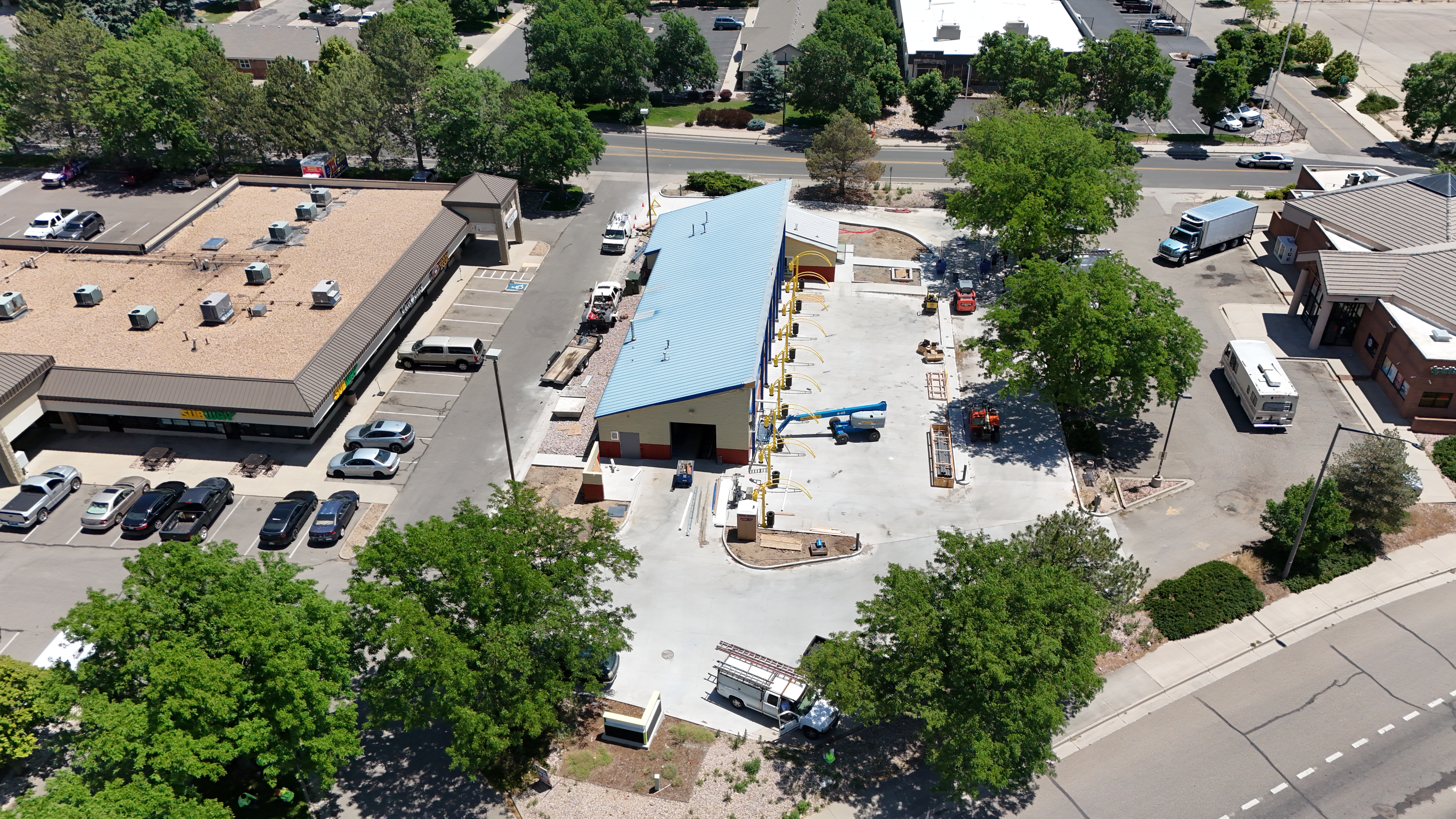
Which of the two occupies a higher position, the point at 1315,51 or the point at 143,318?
the point at 1315,51

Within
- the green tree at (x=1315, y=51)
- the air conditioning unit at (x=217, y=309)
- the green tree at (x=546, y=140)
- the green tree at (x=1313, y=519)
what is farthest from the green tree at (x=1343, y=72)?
the air conditioning unit at (x=217, y=309)

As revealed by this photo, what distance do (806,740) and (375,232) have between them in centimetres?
4651

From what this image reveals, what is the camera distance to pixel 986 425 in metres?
53.8

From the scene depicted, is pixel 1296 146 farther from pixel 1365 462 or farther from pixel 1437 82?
pixel 1365 462

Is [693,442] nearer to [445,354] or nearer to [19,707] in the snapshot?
[445,354]

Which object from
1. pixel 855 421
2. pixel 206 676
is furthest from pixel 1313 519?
pixel 206 676

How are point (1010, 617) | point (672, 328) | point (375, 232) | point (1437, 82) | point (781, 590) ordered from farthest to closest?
point (1437, 82) → point (375, 232) → point (672, 328) → point (781, 590) → point (1010, 617)

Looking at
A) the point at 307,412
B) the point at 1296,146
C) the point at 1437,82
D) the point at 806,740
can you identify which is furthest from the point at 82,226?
the point at 1437,82

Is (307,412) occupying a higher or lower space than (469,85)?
lower

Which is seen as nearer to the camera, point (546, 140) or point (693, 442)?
point (693, 442)

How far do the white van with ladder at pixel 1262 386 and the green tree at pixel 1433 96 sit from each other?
4746cm

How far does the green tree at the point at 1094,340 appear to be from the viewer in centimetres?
5122

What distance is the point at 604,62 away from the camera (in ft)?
314

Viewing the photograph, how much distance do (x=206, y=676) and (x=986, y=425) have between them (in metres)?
38.4
